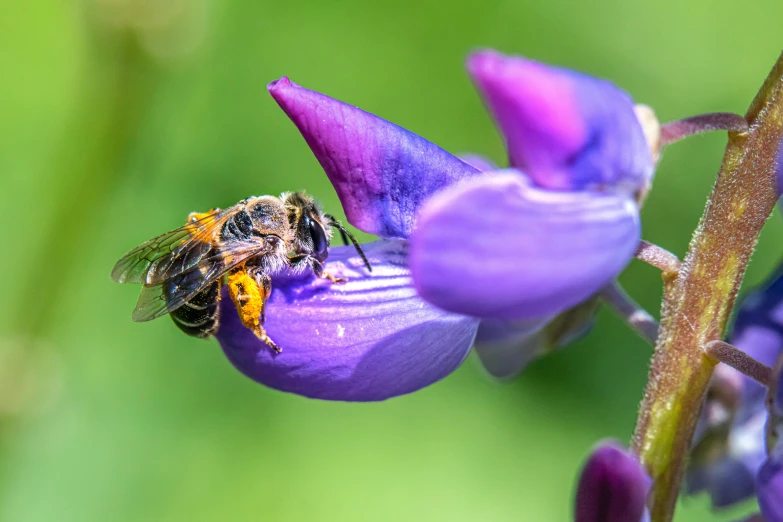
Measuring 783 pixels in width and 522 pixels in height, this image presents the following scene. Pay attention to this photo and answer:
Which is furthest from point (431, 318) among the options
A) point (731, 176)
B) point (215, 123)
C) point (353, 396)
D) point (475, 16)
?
point (475, 16)

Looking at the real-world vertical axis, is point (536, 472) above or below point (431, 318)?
below

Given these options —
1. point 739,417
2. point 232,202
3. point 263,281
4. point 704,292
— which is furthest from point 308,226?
point 232,202

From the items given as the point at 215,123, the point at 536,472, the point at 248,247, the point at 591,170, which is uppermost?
the point at 591,170

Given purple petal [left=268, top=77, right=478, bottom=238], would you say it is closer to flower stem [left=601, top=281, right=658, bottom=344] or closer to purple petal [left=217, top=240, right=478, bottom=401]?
purple petal [left=217, top=240, right=478, bottom=401]

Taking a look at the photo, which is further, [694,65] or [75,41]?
[694,65]

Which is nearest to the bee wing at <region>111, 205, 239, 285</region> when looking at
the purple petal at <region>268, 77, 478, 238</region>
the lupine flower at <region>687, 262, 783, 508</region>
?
the purple petal at <region>268, 77, 478, 238</region>

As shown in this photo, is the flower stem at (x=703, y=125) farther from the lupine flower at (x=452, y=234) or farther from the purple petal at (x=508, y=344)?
the purple petal at (x=508, y=344)

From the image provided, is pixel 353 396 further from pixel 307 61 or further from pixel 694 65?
pixel 694 65
